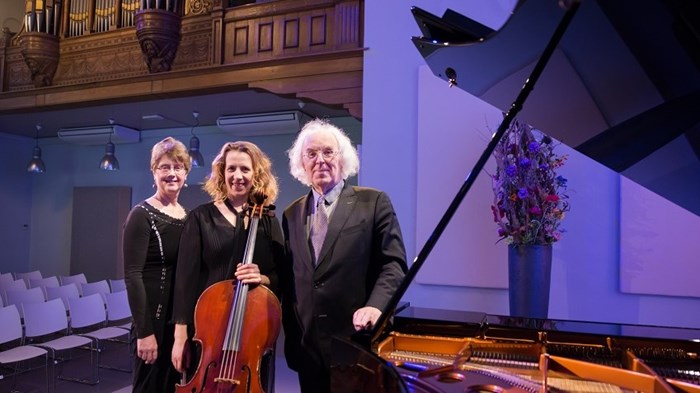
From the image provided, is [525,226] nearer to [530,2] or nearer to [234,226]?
[234,226]

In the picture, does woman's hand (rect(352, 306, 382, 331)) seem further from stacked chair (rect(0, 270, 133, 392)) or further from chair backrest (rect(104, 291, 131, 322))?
chair backrest (rect(104, 291, 131, 322))

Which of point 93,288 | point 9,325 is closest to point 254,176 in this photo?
point 9,325

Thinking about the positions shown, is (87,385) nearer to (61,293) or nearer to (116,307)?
(116,307)

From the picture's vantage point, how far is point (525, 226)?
9.95ft

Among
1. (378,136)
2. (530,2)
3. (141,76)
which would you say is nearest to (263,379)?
(530,2)

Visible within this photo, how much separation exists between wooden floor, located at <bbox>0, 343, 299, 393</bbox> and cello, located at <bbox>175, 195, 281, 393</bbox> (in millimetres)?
2422

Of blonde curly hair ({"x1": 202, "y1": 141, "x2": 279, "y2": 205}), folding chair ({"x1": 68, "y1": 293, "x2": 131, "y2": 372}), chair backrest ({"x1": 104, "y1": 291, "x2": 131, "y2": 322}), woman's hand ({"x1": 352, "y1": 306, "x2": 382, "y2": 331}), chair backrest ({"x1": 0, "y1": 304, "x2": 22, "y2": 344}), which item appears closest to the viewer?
woman's hand ({"x1": 352, "y1": 306, "x2": 382, "y2": 331})

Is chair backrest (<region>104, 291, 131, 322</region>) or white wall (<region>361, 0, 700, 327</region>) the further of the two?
chair backrest (<region>104, 291, 131, 322</region>)

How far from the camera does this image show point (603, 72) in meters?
1.35

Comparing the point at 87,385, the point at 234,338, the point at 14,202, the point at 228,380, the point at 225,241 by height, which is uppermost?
the point at 14,202

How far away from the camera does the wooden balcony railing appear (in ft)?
15.0

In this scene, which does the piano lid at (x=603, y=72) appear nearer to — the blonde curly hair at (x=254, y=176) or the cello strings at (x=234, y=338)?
the blonde curly hair at (x=254, y=176)

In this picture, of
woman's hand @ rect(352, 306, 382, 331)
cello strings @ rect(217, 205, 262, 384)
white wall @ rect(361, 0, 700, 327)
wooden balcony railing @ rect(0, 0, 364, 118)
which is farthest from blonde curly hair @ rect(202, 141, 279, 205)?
wooden balcony railing @ rect(0, 0, 364, 118)

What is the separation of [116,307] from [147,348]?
337 cm
